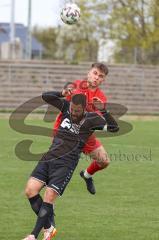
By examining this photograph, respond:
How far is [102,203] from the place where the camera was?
1073 cm

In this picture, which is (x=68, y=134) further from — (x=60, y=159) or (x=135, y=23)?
(x=135, y=23)

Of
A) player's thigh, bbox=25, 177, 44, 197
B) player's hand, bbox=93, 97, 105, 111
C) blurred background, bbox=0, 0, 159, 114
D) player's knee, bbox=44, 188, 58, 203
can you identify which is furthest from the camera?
blurred background, bbox=0, 0, 159, 114

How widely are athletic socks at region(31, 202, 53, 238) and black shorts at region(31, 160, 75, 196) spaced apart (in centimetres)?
20

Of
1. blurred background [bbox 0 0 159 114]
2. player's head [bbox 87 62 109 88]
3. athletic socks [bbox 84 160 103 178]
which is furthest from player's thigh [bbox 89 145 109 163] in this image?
blurred background [bbox 0 0 159 114]

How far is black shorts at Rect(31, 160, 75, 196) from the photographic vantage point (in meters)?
8.03

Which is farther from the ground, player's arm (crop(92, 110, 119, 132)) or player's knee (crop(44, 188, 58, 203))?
player's arm (crop(92, 110, 119, 132))

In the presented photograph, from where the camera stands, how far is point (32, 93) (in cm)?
3206

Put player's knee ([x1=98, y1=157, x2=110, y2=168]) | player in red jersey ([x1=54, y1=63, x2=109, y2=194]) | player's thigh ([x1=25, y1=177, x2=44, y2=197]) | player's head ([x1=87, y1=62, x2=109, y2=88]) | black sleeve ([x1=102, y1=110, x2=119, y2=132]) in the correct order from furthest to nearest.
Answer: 1. player's knee ([x1=98, y1=157, x2=110, y2=168])
2. player's head ([x1=87, y1=62, x2=109, y2=88])
3. player in red jersey ([x1=54, y1=63, x2=109, y2=194])
4. black sleeve ([x1=102, y1=110, x2=119, y2=132])
5. player's thigh ([x1=25, y1=177, x2=44, y2=197])

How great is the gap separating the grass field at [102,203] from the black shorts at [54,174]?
0.81m

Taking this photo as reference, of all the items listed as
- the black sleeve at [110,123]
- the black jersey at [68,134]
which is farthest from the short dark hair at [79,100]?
the black sleeve at [110,123]

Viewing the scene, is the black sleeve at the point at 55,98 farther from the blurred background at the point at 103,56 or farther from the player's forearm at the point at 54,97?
the blurred background at the point at 103,56

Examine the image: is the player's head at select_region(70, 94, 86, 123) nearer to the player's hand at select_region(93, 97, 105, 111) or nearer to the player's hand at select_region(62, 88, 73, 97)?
the player's hand at select_region(62, 88, 73, 97)

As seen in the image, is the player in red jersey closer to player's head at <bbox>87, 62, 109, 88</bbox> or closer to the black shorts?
player's head at <bbox>87, 62, 109, 88</bbox>

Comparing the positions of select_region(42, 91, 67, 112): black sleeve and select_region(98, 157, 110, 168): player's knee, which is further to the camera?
select_region(98, 157, 110, 168): player's knee
